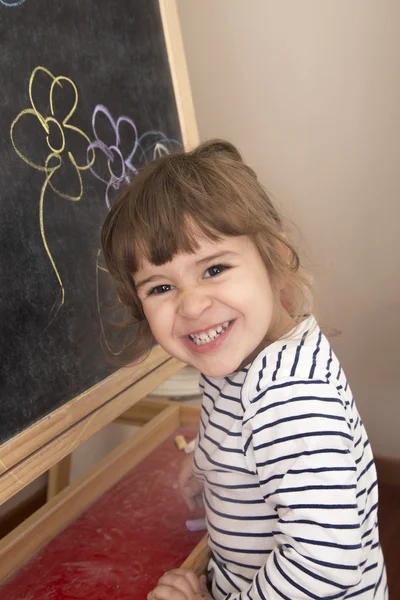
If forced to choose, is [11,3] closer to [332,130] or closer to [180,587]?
[180,587]

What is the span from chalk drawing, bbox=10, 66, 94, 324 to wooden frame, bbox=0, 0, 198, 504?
6.0 inches

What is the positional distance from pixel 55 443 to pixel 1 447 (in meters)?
0.09

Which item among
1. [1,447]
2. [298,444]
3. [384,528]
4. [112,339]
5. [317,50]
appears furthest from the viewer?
[384,528]

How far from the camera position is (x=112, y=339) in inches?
35.9

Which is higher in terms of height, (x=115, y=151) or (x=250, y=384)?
(x=115, y=151)

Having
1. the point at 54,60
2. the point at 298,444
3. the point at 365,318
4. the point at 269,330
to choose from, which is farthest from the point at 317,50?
the point at 298,444

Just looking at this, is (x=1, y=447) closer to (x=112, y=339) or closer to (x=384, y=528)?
(x=112, y=339)

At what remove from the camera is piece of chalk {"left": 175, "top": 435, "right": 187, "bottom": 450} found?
108cm

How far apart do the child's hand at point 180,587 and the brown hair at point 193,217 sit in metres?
0.37

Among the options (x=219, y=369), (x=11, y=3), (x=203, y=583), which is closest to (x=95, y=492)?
(x=203, y=583)

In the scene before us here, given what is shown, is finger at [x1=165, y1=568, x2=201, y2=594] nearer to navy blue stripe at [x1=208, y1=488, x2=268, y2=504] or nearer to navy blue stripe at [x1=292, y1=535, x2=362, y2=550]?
navy blue stripe at [x1=208, y1=488, x2=268, y2=504]

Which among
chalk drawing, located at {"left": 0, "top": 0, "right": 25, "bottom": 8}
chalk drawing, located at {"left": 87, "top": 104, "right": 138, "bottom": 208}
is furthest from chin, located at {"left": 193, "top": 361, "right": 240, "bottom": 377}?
chalk drawing, located at {"left": 0, "top": 0, "right": 25, "bottom": 8}

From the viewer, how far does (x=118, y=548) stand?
2.74 feet

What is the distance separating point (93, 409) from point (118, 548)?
0.20m
